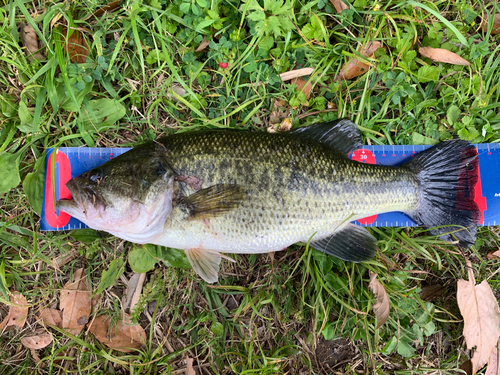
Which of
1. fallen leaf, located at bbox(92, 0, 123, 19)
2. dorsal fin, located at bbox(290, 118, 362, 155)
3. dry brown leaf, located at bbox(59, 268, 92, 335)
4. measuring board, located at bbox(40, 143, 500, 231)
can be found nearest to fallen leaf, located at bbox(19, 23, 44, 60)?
fallen leaf, located at bbox(92, 0, 123, 19)

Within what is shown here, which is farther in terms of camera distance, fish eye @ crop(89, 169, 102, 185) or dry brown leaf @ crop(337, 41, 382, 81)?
Answer: dry brown leaf @ crop(337, 41, 382, 81)

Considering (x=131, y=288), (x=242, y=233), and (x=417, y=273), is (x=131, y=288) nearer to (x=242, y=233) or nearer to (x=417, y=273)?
(x=242, y=233)

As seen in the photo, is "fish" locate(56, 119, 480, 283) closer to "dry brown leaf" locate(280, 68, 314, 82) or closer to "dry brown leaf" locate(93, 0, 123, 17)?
"dry brown leaf" locate(280, 68, 314, 82)

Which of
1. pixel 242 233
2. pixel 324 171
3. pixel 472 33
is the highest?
pixel 472 33

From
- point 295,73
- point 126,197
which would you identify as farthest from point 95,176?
point 295,73

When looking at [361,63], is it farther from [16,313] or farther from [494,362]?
[16,313]

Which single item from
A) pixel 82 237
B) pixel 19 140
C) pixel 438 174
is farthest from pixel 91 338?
pixel 438 174
